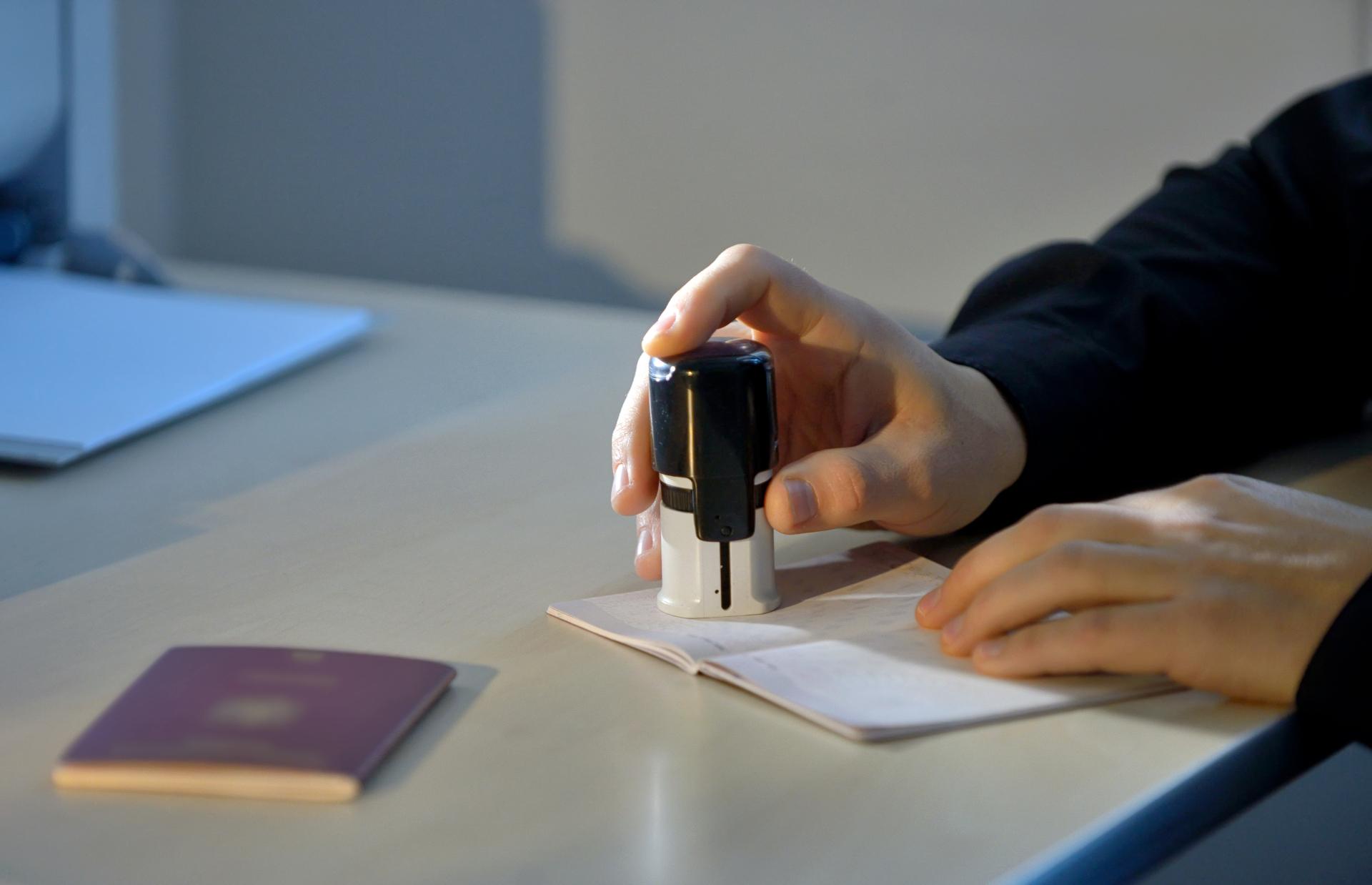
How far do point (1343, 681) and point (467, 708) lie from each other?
32cm

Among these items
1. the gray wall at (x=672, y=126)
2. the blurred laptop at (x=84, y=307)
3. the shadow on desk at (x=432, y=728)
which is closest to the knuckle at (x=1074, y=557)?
the shadow on desk at (x=432, y=728)

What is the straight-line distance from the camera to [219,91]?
2477mm

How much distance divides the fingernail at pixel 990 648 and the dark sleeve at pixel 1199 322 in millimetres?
199

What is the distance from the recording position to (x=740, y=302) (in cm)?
63

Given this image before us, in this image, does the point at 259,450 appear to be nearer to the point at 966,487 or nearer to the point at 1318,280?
the point at 966,487

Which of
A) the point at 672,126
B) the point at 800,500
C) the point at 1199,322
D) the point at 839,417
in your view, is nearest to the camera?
the point at 800,500

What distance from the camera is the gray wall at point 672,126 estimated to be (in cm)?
188

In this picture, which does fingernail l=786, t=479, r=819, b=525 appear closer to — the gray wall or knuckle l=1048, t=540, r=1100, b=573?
knuckle l=1048, t=540, r=1100, b=573

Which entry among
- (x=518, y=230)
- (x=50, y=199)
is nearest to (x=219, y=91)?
(x=518, y=230)

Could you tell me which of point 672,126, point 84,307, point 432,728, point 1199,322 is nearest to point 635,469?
point 432,728

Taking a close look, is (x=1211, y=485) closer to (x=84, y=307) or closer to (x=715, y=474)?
(x=715, y=474)

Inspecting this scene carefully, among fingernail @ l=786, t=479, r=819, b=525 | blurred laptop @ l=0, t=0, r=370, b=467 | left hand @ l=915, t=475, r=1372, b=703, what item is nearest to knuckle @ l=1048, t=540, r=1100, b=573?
left hand @ l=915, t=475, r=1372, b=703

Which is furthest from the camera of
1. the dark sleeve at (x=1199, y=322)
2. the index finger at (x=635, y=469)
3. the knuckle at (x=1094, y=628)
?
the dark sleeve at (x=1199, y=322)

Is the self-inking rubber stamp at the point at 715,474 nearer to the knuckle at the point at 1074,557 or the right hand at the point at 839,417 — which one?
the right hand at the point at 839,417
